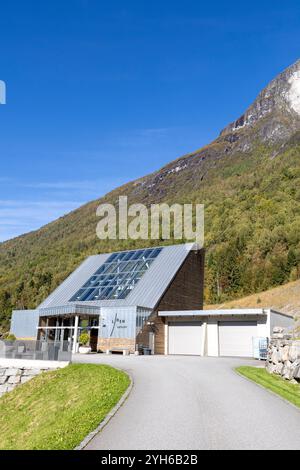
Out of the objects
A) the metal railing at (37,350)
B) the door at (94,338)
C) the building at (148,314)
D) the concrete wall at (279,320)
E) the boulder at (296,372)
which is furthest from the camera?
the door at (94,338)

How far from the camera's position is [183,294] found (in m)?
39.2

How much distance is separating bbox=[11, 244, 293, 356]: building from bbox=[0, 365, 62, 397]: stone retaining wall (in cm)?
869

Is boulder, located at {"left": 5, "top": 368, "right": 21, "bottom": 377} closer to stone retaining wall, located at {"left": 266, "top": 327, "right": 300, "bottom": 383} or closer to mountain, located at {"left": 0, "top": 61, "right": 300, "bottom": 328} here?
stone retaining wall, located at {"left": 266, "top": 327, "right": 300, "bottom": 383}

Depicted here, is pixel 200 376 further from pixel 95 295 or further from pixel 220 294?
pixel 220 294

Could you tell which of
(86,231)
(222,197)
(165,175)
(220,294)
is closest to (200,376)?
(220,294)

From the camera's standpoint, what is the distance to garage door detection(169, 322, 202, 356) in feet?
A: 114

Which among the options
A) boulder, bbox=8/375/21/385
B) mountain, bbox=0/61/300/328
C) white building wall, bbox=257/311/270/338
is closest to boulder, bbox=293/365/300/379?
boulder, bbox=8/375/21/385

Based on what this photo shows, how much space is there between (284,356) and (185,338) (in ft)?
60.9

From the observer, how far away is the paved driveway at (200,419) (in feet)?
26.8

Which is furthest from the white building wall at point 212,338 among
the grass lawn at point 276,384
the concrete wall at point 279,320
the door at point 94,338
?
the grass lawn at point 276,384

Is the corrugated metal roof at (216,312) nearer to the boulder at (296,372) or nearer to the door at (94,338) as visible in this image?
the door at (94,338)

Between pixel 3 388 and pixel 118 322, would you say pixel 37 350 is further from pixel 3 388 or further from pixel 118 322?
pixel 118 322

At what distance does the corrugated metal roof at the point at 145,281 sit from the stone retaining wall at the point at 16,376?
43.1 feet

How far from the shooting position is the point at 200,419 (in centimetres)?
998
